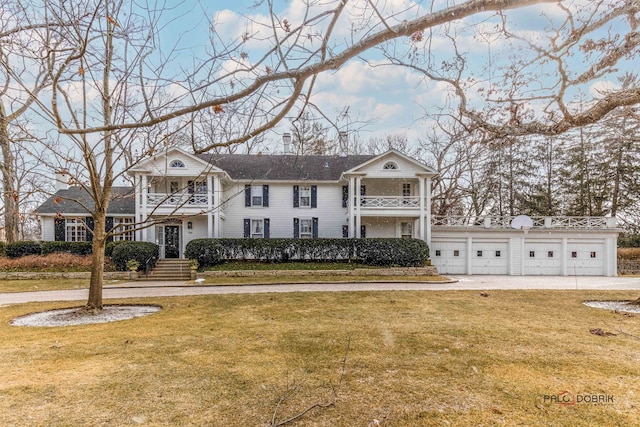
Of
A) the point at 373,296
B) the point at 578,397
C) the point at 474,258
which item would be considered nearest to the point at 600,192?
the point at 474,258

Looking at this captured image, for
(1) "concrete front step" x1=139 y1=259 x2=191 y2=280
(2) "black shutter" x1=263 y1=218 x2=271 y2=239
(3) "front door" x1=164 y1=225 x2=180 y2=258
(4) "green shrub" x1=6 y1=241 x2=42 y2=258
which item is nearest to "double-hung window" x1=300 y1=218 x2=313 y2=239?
(2) "black shutter" x1=263 y1=218 x2=271 y2=239

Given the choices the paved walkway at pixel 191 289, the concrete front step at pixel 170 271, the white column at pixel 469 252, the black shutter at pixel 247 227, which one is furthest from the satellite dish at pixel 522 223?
the concrete front step at pixel 170 271

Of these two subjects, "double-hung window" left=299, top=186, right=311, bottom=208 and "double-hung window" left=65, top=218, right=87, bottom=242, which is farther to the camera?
"double-hung window" left=299, top=186, right=311, bottom=208

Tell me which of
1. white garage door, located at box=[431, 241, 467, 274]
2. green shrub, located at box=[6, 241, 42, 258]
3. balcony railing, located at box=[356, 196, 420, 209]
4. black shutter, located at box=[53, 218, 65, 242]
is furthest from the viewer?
black shutter, located at box=[53, 218, 65, 242]

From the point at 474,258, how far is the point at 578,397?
17.5m

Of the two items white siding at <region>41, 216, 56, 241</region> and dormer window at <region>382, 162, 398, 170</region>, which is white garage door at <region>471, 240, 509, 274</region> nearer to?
dormer window at <region>382, 162, 398, 170</region>

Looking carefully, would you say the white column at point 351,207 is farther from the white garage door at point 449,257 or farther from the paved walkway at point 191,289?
the paved walkway at point 191,289

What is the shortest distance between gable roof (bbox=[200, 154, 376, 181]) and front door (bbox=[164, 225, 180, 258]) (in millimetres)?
4743

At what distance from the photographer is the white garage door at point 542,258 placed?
20016mm

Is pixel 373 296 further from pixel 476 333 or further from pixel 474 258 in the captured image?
pixel 474 258

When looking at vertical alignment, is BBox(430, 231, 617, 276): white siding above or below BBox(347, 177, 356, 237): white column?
Result: below

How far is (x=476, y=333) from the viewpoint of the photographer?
6.45 m

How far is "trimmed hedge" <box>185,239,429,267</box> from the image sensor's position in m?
18.4

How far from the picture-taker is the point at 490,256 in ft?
66.2
